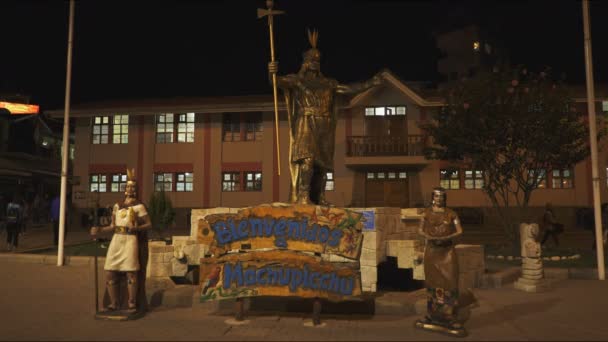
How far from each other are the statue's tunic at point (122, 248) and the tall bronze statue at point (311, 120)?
2.77 m

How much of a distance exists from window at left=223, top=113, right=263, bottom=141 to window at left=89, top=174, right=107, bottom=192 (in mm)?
7119

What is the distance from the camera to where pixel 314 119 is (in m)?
7.70

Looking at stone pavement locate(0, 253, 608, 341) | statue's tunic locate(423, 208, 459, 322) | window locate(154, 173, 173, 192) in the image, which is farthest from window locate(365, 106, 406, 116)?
statue's tunic locate(423, 208, 459, 322)

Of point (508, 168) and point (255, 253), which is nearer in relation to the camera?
point (255, 253)

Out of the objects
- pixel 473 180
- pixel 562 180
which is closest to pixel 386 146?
pixel 473 180

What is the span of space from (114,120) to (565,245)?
22288 mm

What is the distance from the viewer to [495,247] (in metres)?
15.4

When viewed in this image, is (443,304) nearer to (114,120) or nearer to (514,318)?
(514,318)

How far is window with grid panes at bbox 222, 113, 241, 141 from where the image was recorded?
24.0 metres

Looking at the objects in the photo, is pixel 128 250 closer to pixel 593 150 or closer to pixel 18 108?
→ pixel 593 150

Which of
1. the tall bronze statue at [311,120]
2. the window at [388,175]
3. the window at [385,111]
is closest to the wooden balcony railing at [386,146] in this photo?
the window at [388,175]

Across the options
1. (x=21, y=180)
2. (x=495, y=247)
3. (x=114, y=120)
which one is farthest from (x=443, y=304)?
(x=21, y=180)

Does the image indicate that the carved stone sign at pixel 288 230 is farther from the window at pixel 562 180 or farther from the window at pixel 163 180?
the window at pixel 562 180

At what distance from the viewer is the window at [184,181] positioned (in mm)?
24031
